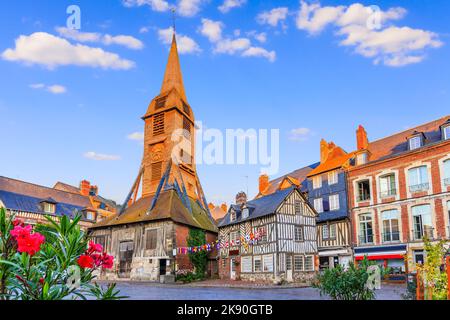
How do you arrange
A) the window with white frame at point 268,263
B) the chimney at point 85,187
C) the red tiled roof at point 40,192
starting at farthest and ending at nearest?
the chimney at point 85,187 < the red tiled roof at point 40,192 < the window with white frame at point 268,263

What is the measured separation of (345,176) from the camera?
85.5 ft

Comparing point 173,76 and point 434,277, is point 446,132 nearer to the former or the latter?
point 434,277

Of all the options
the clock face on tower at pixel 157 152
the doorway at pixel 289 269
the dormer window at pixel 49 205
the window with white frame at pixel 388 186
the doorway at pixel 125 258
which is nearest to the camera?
the doorway at pixel 289 269

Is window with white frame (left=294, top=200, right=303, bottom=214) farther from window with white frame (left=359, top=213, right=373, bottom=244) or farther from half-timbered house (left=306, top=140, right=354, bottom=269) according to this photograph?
window with white frame (left=359, top=213, right=373, bottom=244)

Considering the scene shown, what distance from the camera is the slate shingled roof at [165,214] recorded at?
25844mm

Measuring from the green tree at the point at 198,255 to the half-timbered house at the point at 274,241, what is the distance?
176cm

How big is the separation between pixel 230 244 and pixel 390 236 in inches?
385

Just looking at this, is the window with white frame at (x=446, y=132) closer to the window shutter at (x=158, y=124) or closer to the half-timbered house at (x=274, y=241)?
the half-timbered house at (x=274, y=241)

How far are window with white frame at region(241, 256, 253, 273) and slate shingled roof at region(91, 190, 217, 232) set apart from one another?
4.89m

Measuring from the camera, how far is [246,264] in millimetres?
23094

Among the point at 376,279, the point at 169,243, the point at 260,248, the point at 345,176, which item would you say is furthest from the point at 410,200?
the point at 376,279

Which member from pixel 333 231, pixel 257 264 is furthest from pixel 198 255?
pixel 333 231

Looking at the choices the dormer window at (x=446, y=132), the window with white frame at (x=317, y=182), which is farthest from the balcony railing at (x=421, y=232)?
the window with white frame at (x=317, y=182)
